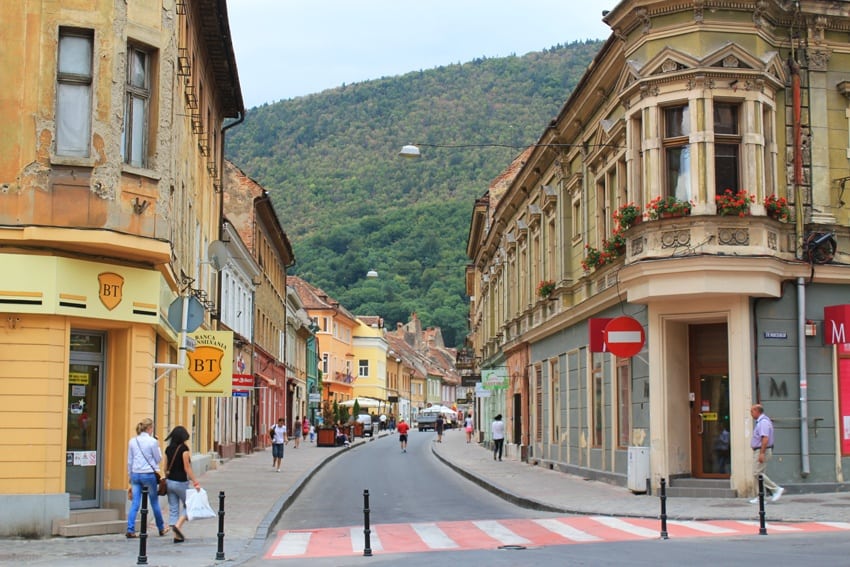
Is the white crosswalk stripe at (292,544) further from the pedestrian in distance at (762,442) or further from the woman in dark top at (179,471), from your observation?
the pedestrian in distance at (762,442)

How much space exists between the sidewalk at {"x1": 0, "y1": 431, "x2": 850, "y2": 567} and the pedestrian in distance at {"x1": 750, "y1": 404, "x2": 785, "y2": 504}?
0.29 meters

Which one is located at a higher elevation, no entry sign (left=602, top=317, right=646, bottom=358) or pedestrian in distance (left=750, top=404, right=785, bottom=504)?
no entry sign (left=602, top=317, right=646, bottom=358)

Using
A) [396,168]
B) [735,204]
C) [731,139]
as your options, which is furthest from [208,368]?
[396,168]

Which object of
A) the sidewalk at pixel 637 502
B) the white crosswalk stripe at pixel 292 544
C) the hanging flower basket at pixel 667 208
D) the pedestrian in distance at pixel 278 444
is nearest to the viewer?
the white crosswalk stripe at pixel 292 544

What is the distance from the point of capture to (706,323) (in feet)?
71.6

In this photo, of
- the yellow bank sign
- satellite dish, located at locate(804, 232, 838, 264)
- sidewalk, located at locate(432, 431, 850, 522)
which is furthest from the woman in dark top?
satellite dish, located at locate(804, 232, 838, 264)

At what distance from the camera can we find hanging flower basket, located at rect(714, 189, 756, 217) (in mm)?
20109

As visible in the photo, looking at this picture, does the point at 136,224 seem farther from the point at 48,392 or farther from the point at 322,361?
the point at 322,361

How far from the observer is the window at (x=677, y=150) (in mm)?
20938

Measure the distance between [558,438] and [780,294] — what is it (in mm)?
11995

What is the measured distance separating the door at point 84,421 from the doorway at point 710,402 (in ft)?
38.3

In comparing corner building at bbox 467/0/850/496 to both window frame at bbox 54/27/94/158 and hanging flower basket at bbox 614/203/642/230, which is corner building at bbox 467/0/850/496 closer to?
hanging flower basket at bbox 614/203/642/230

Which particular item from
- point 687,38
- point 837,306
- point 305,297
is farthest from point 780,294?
point 305,297

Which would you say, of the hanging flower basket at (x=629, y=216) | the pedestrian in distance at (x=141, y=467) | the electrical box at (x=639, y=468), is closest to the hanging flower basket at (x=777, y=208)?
the hanging flower basket at (x=629, y=216)
